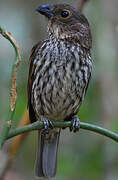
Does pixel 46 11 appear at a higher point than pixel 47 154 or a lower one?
higher

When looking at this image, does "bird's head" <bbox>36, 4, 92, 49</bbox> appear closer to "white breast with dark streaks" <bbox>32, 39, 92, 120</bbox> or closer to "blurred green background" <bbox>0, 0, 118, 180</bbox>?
"white breast with dark streaks" <bbox>32, 39, 92, 120</bbox>

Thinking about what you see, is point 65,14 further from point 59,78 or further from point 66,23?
point 59,78

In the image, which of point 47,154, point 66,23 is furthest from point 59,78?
point 47,154

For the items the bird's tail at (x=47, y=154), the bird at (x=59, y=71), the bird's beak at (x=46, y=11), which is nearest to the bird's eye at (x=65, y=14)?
the bird at (x=59, y=71)

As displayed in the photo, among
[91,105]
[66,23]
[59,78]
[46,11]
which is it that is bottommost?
[91,105]

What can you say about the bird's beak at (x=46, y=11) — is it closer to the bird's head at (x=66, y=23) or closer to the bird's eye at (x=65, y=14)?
the bird's head at (x=66, y=23)

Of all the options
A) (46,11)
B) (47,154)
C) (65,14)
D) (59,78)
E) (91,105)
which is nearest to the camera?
(59,78)

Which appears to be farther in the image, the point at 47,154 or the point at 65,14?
the point at 47,154
